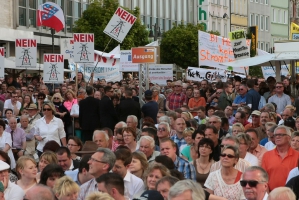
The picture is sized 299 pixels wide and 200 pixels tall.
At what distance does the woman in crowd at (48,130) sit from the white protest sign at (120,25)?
11.2 meters

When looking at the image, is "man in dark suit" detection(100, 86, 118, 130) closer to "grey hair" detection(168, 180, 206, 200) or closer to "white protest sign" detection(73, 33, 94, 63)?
"white protest sign" detection(73, 33, 94, 63)

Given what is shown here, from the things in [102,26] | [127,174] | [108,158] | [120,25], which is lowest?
[127,174]

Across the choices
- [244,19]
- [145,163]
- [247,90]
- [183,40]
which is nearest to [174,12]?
[183,40]

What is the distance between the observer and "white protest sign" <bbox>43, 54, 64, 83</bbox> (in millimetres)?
28344

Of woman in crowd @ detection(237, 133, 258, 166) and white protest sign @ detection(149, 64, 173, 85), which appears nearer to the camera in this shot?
woman in crowd @ detection(237, 133, 258, 166)

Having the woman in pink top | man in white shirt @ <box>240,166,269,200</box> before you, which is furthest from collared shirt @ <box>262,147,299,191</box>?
the woman in pink top

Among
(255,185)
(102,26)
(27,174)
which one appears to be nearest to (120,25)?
(27,174)

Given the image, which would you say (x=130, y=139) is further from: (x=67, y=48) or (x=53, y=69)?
(x=67, y=48)

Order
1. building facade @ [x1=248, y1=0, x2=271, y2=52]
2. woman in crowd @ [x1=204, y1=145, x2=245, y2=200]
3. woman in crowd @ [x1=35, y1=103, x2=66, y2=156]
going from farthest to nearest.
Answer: building facade @ [x1=248, y1=0, x2=271, y2=52], woman in crowd @ [x1=35, y1=103, x2=66, y2=156], woman in crowd @ [x1=204, y1=145, x2=245, y2=200]

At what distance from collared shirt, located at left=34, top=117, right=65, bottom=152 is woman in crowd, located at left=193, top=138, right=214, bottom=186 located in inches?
225

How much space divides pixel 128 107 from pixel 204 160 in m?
8.85

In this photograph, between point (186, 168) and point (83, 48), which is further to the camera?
point (83, 48)

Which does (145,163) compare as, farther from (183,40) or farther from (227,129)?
(183,40)

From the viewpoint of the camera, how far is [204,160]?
42.9ft
